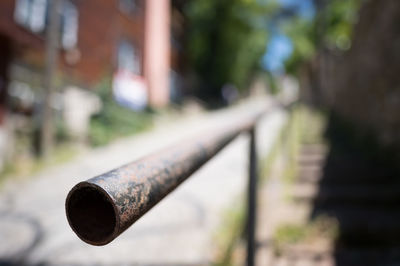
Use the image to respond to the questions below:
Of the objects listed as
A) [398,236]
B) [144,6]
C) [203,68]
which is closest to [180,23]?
[203,68]

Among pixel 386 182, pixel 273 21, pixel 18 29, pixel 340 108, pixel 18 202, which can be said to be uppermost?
pixel 273 21

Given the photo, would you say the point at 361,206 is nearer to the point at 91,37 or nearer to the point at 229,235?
the point at 229,235

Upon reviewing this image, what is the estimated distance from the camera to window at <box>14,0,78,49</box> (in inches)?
321

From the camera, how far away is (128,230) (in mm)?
2951

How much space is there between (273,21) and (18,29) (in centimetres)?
2476

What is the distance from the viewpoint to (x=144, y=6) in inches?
578

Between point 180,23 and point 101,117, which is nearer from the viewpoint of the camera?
point 101,117

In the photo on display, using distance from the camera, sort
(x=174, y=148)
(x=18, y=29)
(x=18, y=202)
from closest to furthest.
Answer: (x=174, y=148) < (x=18, y=202) < (x=18, y=29)

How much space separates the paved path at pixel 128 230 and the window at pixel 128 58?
28.9ft

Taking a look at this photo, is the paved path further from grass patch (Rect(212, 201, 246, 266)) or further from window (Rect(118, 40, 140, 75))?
window (Rect(118, 40, 140, 75))

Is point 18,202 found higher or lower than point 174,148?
lower

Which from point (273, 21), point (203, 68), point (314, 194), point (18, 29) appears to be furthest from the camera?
point (273, 21)

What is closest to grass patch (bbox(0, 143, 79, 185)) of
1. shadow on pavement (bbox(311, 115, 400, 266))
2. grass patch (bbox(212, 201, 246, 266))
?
grass patch (bbox(212, 201, 246, 266))

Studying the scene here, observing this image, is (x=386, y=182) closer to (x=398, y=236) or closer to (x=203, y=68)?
(x=398, y=236)
